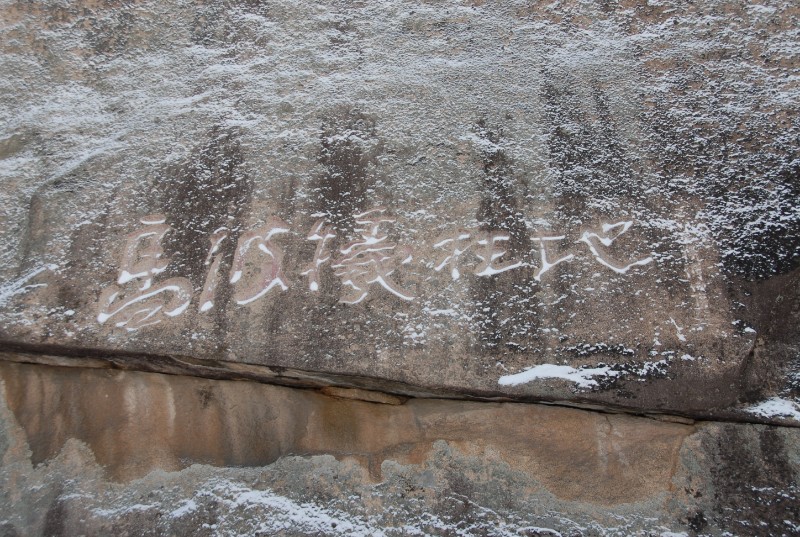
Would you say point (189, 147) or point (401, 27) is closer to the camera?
point (189, 147)

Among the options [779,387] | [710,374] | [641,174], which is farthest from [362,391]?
[779,387]

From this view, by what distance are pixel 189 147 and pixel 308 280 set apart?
0.95 meters

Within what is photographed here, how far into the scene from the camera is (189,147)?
263 cm

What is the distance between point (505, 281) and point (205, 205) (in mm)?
1411

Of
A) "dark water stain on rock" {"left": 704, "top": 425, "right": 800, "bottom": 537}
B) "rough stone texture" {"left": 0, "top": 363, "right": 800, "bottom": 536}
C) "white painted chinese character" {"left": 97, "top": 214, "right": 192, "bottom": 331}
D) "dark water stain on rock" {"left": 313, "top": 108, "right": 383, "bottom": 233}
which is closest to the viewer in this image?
"dark water stain on rock" {"left": 704, "top": 425, "right": 800, "bottom": 537}

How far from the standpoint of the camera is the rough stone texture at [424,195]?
2191 mm

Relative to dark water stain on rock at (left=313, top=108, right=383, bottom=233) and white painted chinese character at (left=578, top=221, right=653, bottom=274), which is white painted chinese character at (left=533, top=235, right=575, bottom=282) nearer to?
white painted chinese character at (left=578, top=221, right=653, bottom=274)

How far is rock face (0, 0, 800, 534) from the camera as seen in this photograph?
7.19 ft

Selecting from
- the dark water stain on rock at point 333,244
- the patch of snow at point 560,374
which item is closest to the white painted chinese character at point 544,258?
the patch of snow at point 560,374

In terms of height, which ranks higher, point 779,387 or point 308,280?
point 308,280

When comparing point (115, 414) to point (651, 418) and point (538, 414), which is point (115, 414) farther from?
point (651, 418)

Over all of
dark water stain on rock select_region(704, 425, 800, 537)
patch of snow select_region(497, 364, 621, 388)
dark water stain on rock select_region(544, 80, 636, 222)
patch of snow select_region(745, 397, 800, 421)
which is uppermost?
dark water stain on rock select_region(544, 80, 636, 222)

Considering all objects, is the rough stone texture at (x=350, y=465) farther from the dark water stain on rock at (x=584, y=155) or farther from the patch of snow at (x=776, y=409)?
the dark water stain on rock at (x=584, y=155)

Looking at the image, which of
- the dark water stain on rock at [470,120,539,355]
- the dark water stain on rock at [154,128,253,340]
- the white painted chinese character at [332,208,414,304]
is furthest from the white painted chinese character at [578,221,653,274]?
the dark water stain on rock at [154,128,253,340]
